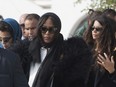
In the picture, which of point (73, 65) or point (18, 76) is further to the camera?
point (73, 65)

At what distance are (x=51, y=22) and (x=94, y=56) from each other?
62 cm

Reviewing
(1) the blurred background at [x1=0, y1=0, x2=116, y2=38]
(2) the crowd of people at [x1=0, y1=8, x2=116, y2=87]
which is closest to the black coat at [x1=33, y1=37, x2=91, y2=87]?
(2) the crowd of people at [x1=0, y1=8, x2=116, y2=87]

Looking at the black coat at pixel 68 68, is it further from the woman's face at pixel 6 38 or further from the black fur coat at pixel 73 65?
the woman's face at pixel 6 38

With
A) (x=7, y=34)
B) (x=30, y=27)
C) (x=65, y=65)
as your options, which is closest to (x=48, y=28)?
(x=65, y=65)

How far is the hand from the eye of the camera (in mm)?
5676

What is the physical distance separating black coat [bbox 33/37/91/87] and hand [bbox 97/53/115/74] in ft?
0.66

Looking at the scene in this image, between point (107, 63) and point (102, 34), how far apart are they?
318mm

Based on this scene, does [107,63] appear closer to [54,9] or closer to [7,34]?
[7,34]

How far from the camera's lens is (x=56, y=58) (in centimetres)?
599

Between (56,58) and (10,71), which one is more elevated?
(10,71)

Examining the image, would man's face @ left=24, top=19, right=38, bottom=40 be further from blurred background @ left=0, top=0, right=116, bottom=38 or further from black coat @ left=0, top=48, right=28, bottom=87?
blurred background @ left=0, top=0, right=116, bottom=38

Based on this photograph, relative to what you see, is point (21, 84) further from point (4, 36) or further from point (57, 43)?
point (4, 36)

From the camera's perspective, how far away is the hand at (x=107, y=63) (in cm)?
568

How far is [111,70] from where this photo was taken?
5695mm
